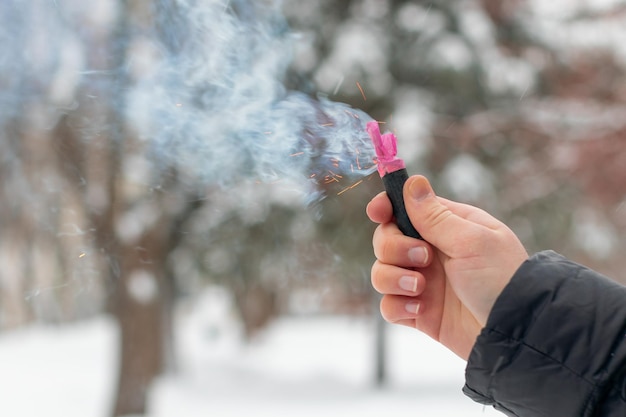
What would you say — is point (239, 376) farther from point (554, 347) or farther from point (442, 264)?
point (554, 347)

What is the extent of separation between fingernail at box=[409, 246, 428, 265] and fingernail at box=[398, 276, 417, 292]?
0.04 metres

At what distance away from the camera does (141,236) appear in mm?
6754

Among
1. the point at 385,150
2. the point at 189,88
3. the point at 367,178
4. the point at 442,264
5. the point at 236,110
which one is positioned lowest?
the point at 367,178

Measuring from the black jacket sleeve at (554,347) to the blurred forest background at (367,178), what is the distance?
15.3 ft

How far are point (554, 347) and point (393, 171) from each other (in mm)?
417

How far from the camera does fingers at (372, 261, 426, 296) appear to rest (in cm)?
133

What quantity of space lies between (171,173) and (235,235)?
254cm

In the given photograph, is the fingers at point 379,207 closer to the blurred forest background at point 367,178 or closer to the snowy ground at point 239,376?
the snowy ground at point 239,376

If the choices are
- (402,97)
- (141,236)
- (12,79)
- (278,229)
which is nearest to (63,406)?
(141,236)

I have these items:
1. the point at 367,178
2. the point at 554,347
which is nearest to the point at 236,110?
the point at 554,347

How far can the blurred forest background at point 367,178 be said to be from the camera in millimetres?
6516

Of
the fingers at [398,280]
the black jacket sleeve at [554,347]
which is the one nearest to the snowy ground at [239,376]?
the fingers at [398,280]

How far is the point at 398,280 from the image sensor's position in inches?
53.1

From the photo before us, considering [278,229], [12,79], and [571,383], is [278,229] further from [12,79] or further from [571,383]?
[571,383]
